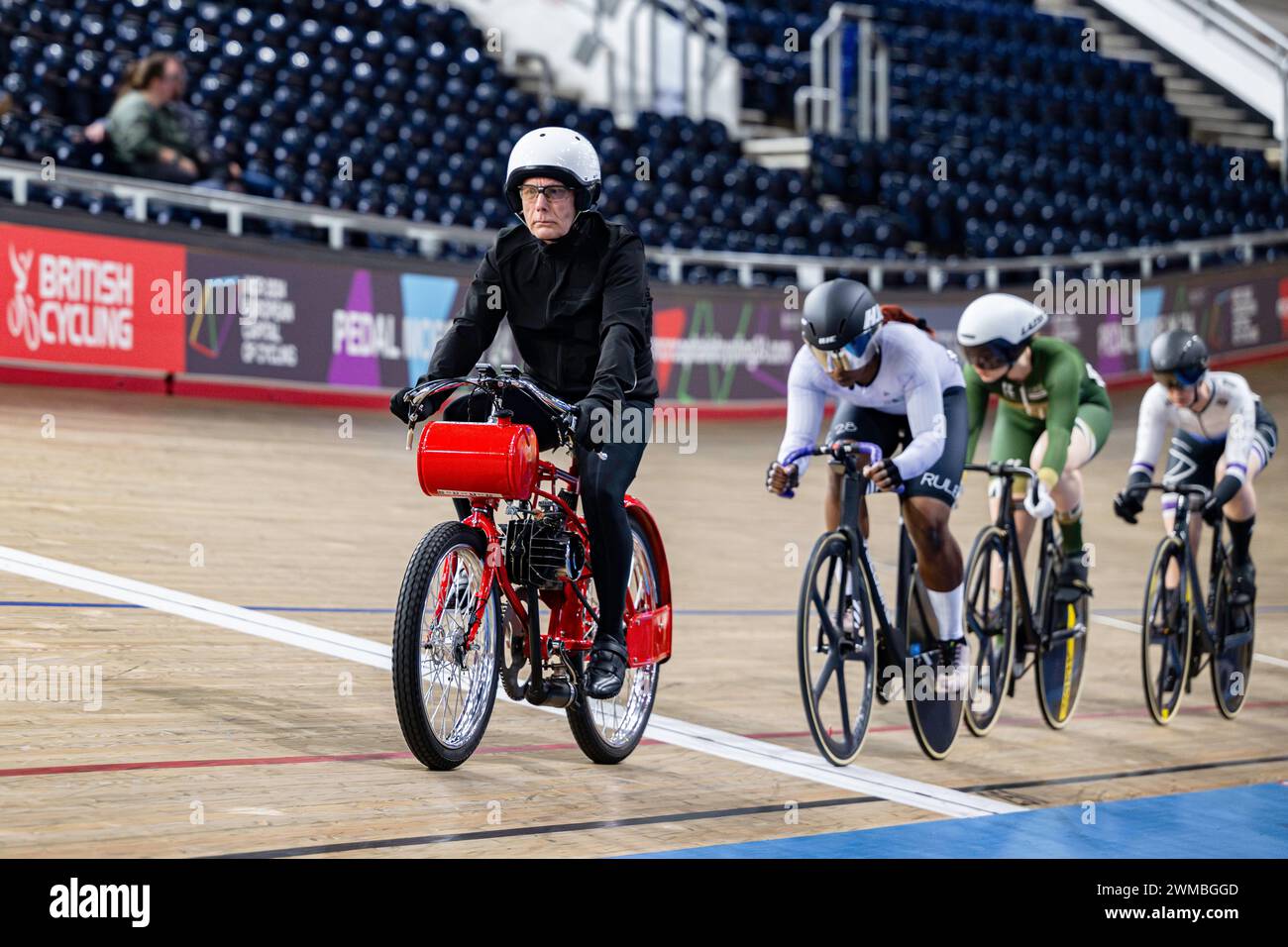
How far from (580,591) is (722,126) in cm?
1424

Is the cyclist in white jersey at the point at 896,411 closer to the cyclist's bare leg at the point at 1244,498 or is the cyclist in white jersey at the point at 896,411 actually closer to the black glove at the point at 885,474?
the black glove at the point at 885,474

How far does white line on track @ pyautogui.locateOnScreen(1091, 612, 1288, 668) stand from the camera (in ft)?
24.6

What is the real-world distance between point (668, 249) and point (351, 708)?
10.5m

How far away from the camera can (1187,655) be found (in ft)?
20.3

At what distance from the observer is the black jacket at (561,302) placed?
13.3 feet

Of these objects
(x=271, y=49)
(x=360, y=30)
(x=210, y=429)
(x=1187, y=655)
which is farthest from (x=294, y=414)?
(x=1187, y=655)

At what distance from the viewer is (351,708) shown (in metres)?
4.67

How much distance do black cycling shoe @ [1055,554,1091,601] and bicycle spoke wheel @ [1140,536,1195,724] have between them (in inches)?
9.1

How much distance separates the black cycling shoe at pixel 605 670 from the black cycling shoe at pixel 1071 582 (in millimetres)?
2369

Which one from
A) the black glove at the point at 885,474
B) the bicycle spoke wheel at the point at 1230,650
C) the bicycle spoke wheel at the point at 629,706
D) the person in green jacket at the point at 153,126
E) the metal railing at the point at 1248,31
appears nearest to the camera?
the bicycle spoke wheel at the point at 629,706

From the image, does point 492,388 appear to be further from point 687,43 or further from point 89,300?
point 687,43

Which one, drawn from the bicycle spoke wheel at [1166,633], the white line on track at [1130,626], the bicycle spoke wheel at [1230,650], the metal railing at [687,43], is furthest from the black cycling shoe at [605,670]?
the metal railing at [687,43]

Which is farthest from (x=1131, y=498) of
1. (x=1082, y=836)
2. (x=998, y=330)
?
(x=1082, y=836)

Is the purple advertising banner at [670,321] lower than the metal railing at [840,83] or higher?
lower
